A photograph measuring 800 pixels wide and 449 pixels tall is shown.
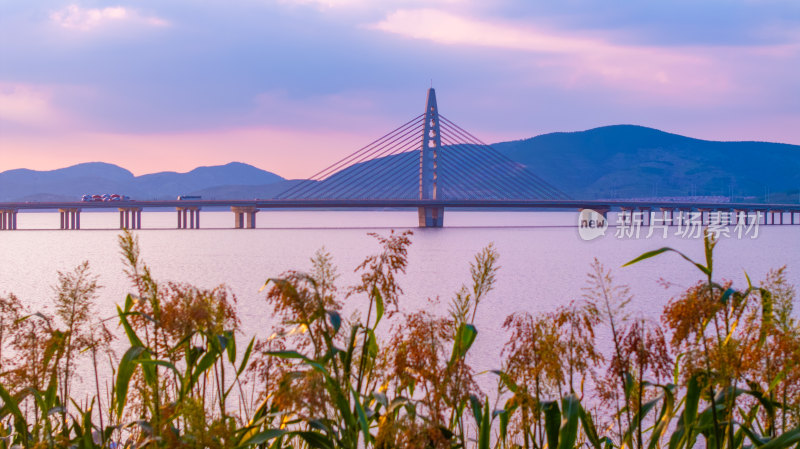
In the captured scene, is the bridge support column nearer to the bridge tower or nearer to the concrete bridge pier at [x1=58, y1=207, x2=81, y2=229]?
the bridge tower

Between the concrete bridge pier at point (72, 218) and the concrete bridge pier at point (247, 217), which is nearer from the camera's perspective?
the concrete bridge pier at point (247, 217)

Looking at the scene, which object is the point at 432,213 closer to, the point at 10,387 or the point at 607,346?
the point at 607,346

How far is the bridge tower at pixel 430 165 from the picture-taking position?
9744cm

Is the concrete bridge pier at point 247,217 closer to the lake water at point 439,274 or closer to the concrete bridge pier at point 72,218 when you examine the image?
the concrete bridge pier at point 72,218

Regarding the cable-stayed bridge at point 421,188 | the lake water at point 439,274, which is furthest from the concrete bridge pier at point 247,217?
the lake water at point 439,274

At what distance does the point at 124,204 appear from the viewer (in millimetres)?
94375

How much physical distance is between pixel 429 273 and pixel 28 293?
15.1m

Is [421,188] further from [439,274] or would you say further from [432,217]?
[439,274]

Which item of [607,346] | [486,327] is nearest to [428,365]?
[607,346]

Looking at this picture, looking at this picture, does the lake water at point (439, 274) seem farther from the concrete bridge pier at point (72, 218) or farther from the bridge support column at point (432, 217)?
the concrete bridge pier at point (72, 218)

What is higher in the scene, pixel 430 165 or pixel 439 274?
pixel 430 165

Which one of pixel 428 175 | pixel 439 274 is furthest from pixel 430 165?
pixel 439 274

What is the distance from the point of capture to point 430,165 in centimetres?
10050

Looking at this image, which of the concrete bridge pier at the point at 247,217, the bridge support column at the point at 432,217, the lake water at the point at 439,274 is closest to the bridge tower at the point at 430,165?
the bridge support column at the point at 432,217
